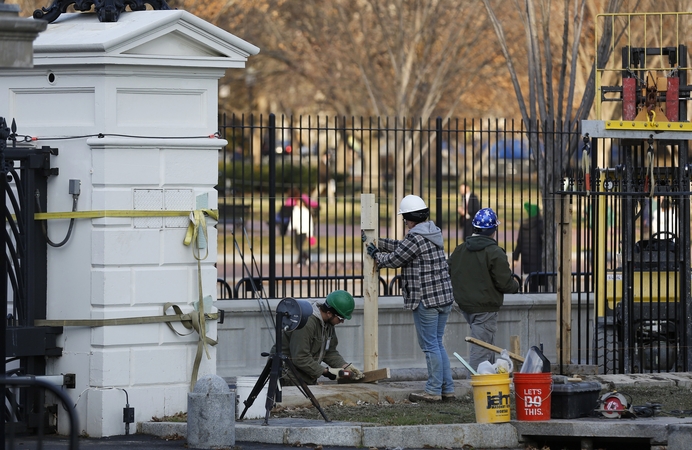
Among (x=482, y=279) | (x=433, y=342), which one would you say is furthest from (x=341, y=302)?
(x=482, y=279)

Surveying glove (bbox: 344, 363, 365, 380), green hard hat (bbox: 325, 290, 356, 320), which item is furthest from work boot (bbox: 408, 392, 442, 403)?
green hard hat (bbox: 325, 290, 356, 320)

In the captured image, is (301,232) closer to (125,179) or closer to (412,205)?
(412,205)

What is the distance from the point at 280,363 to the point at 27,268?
7.05 ft

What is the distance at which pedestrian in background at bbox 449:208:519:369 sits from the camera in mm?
12469

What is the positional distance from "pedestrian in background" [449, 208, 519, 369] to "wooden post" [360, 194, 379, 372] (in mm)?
799

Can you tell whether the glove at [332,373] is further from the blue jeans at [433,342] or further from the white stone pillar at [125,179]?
the white stone pillar at [125,179]

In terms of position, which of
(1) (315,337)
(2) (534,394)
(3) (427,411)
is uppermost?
(1) (315,337)

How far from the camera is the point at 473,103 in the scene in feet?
122

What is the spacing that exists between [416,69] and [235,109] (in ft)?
35.3

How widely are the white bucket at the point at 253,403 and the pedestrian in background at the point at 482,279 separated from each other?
2624 mm

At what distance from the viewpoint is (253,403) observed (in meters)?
10.4

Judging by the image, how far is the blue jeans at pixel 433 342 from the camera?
460 inches

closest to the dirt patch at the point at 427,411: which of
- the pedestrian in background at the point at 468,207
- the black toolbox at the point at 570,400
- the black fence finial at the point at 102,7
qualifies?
the black toolbox at the point at 570,400

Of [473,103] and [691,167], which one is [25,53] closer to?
[691,167]
